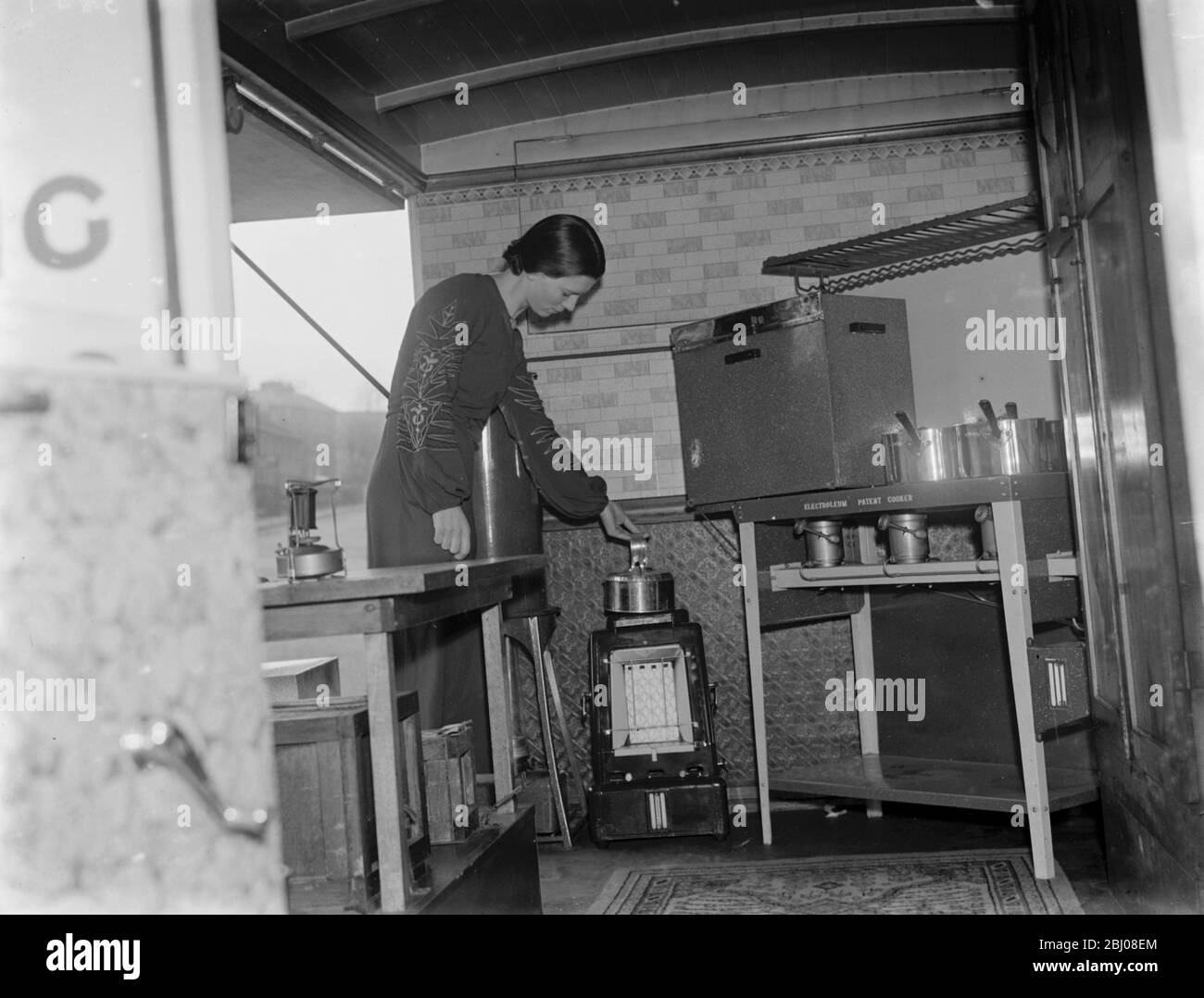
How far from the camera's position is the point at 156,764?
245 centimetres

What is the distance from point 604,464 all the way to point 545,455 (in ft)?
2.43

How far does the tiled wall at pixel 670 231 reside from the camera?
4.81m

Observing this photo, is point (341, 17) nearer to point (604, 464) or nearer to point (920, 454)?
point (604, 464)

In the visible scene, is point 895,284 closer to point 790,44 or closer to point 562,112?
point 790,44

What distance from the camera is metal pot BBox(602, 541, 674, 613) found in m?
4.29

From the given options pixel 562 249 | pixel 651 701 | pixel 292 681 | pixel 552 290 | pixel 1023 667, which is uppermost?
pixel 562 249

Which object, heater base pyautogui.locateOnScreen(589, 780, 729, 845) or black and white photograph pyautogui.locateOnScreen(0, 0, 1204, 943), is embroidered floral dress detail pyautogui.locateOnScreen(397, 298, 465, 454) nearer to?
black and white photograph pyautogui.locateOnScreen(0, 0, 1204, 943)

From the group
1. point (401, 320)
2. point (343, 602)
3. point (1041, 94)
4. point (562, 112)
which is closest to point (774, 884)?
point (343, 602)

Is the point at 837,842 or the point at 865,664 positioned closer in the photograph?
the point at 837,842

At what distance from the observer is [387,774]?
2309 mm

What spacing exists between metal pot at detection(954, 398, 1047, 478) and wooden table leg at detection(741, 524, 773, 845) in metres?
0.80

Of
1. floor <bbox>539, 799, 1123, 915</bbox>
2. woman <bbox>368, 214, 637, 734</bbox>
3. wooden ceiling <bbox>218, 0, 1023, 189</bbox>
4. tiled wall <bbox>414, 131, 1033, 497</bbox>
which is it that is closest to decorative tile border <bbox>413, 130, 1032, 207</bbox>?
tiled wall <bbox>414, 131, 1033, 497</bbox>

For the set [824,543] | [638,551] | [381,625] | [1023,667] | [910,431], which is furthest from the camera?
[638,551]

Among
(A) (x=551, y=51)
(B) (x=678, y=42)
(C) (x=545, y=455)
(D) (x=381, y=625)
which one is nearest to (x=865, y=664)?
(C) (x=545, y=455)
